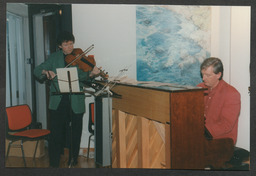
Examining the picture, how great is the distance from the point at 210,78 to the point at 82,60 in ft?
4.02

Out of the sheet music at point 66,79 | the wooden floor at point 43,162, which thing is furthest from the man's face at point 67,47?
the wooden floor at point 43,162

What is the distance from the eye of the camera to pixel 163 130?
8.29 feet

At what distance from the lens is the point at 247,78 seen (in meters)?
2.92

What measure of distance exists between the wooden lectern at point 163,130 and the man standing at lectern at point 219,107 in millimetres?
94

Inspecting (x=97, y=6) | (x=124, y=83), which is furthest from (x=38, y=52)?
(x=124, y=83)

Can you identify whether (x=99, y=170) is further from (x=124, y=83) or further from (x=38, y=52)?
(x=38, y=52)

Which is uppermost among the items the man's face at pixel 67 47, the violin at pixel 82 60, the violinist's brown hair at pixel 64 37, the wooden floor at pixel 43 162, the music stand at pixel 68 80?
the violinist's brown hair at pixel 64 37

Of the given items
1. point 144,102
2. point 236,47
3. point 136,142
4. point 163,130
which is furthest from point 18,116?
point 236,47

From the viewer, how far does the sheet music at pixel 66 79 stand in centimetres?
272

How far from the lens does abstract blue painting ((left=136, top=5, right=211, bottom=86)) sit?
9.70 feet

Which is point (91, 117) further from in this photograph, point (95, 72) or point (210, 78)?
point (210, 78)

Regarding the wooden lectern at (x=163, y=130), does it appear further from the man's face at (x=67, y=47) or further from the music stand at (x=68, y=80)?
the man's face at (x=67, y=47)

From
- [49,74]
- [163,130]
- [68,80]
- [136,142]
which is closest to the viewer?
[163,130]

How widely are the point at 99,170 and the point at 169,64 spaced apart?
1.25 m
